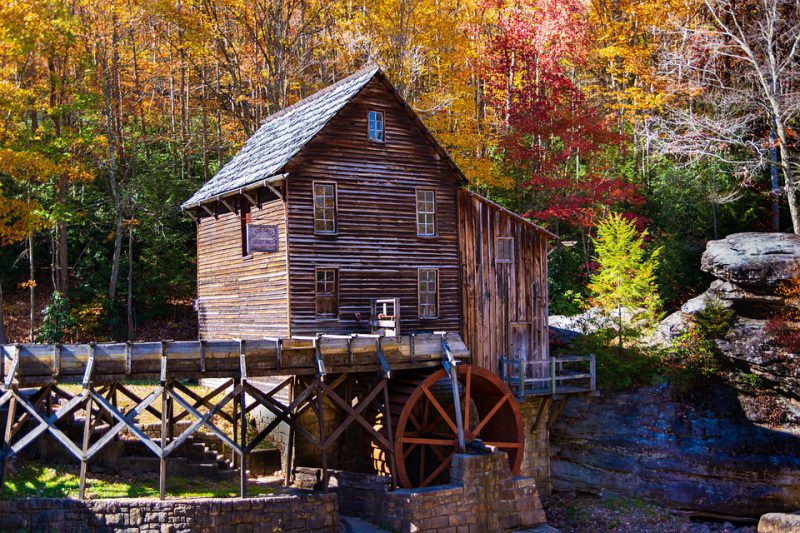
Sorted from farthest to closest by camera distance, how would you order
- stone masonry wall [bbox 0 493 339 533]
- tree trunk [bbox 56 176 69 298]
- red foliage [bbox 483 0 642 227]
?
red foliage [bbox 483 0 642 227]
tree trunk [bbox 56 176 69 298]
stone masonry wall [bbox 0 493 339 533]

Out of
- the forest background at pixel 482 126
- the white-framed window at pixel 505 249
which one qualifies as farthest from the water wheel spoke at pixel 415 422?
the forest background at pixel 482 126

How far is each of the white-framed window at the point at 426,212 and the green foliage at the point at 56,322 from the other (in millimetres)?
14898

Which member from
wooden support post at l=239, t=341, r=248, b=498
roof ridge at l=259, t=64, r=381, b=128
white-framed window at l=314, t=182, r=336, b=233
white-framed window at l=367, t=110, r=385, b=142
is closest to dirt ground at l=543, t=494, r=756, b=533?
wooden support post at l=239, t=341, r=248, b=498

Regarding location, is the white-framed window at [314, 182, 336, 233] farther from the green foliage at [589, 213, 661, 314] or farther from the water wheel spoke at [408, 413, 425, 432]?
the green foliage at [589, 213, 661, 314]

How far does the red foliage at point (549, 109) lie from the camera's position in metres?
30.0

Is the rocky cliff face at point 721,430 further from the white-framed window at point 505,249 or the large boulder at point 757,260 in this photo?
the white-framed window at point 505,249

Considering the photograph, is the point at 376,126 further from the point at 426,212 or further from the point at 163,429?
the point at 163,429

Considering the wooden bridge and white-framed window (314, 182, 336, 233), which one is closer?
the wooden bridge

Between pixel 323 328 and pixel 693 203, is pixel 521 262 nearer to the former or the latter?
pixel 323 328

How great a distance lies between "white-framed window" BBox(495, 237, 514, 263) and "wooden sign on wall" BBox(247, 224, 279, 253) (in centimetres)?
701

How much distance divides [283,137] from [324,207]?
3.19 meters

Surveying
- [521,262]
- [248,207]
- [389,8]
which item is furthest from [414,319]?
[389,8]

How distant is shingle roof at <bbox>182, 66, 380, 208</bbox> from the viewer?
20.7 meters

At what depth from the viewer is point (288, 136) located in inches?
872
